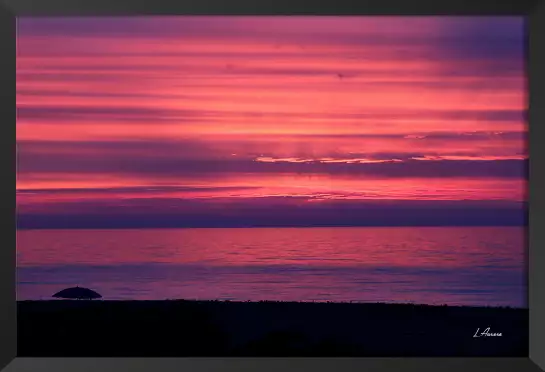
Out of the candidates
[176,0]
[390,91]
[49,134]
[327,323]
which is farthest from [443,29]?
[49,134]

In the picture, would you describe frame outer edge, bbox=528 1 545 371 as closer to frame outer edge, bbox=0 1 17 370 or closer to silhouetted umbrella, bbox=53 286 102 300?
silhouetted umbrella, bbox=53 286 102 300

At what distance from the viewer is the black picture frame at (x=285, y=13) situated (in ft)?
10.6

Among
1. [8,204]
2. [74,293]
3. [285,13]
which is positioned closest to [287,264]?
[74,293]

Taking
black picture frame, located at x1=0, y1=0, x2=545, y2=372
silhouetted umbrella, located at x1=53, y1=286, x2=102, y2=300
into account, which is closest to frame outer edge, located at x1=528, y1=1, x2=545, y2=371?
black picture frame, located at x1=0, y1=0, x2=545, y2=372

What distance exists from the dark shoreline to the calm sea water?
0.05 metres

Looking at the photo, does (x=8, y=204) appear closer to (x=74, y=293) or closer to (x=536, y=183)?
(x=74, y=293)

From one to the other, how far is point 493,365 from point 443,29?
140 cm

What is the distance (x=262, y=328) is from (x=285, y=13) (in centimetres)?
131

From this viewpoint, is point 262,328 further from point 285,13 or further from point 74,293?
point 285,13

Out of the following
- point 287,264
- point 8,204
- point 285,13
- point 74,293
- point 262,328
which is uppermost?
point 285,13

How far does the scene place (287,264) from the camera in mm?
3324

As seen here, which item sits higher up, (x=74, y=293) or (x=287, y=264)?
(x=287, y=264)

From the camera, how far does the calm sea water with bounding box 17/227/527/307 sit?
3307mm

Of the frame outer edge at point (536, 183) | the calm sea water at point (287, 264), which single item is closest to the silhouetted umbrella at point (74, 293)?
→ the calm sea water at point (287, 264)
